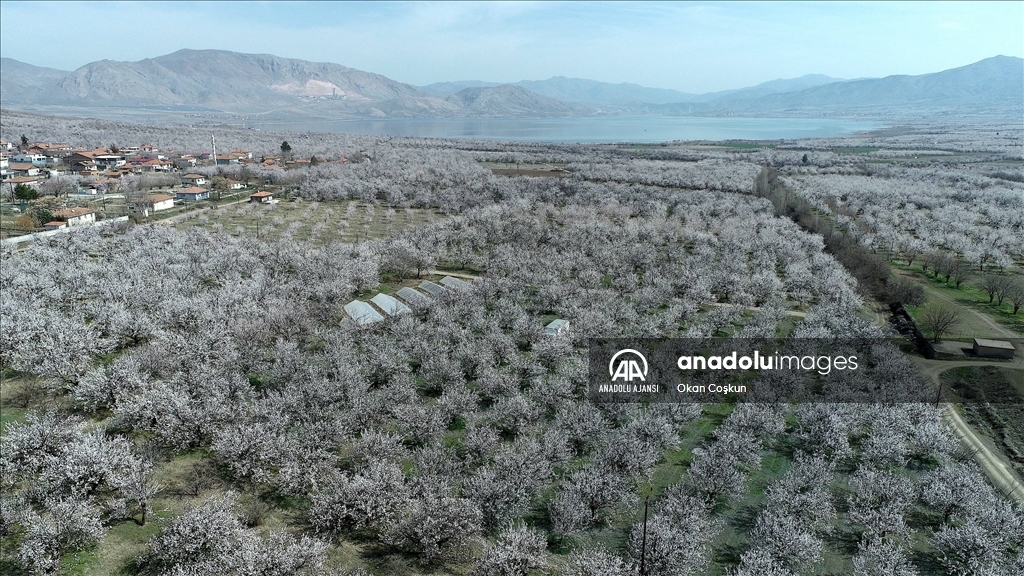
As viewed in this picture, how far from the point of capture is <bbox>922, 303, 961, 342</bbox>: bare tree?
43.2 m

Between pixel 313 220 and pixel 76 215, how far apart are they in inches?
1261

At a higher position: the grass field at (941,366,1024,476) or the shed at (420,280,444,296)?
the shed at (420,280,444,296)

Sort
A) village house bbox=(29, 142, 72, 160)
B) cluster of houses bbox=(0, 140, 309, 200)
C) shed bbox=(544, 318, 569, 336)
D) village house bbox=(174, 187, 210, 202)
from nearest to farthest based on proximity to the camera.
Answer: shed bbox=(544, 318, 569, 336), village house bbox=(174, 187, 210, 202), cluster of houses bbox=(0, 140, 309, 200), village house bbox=(29, 142, 72, 160)

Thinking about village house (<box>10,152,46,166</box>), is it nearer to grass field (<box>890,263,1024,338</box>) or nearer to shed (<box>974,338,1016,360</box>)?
grass field (<box>890,263,1024,338</box>)

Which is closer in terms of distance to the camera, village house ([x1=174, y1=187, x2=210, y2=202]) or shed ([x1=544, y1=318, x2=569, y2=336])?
shed ([x1=544, y1=318, x2=569, y2=336])

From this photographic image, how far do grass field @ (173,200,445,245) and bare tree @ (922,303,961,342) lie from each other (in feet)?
217

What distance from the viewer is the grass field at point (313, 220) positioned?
76.7 metres

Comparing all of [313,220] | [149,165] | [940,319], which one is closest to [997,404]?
[940,319]

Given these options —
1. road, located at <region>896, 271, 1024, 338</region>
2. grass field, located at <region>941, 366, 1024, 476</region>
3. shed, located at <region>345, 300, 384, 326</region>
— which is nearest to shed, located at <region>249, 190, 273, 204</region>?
shed, located at <region>345, 300, 384, 326</region>

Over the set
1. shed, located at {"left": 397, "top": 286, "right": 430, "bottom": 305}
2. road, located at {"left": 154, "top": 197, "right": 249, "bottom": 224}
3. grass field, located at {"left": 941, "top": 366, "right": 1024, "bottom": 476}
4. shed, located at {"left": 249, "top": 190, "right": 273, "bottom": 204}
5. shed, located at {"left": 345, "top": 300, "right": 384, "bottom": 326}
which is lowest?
grass field, located at {"left": 941, "top": 366, "right": 1024, "bottom": 476}

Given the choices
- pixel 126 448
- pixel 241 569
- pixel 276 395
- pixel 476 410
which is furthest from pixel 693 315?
pixel 126 448

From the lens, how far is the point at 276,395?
30844 millimetres

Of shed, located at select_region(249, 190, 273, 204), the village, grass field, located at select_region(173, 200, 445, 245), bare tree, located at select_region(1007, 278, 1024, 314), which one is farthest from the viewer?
shed, located at select_region(249, 190, 273, 204)

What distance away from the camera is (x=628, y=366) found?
36.8 m
